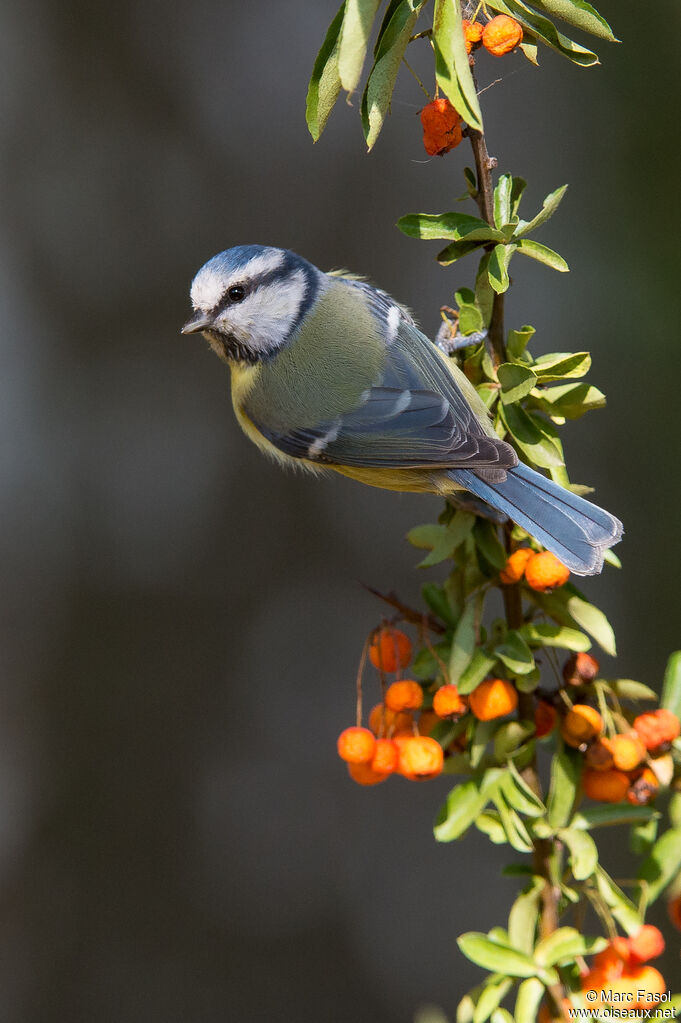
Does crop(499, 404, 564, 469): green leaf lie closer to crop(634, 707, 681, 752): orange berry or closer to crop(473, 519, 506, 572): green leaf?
crop(473, 519, 506, 572): green leaf

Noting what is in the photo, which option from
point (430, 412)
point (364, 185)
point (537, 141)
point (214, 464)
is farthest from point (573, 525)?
point (537, 141)

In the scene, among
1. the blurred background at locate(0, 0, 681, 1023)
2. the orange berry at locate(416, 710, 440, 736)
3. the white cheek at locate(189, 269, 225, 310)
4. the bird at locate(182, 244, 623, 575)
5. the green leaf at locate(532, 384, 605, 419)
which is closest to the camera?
the green leaf at locate(532, 384, 605, 419)

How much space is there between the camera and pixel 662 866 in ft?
3.25

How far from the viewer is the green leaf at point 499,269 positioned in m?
0.90

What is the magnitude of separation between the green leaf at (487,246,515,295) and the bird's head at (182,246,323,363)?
610 millimetres

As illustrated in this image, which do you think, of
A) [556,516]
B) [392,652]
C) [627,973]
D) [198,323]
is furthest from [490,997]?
[198,323]

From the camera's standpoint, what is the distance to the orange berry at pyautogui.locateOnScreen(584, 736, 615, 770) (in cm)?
98

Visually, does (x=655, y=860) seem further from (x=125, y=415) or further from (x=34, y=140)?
(x=34, y=140)

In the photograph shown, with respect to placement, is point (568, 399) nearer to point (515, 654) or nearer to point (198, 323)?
point (515, 654)

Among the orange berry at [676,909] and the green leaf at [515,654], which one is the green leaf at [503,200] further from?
the orange berry at [676,909]

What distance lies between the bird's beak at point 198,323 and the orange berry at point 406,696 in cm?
65

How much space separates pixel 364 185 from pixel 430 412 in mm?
1309

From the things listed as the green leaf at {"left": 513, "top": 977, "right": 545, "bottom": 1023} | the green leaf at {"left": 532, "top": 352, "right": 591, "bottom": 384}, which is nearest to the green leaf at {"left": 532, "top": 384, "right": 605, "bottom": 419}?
the green leaf at {"left": 532, "top": 352, "right": 591, "bottom": 384}

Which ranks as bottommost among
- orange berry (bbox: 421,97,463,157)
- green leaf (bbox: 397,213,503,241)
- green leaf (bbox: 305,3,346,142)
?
green leaf (bbox: 397,213,503,241)
